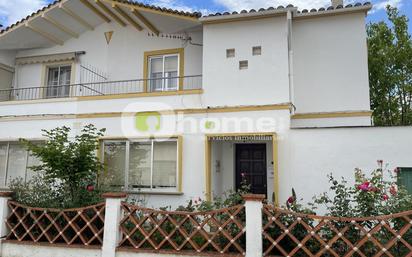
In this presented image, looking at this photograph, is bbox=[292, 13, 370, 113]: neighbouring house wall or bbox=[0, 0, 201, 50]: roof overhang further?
bbox=[0, 0, 201, 50]: roof overhang

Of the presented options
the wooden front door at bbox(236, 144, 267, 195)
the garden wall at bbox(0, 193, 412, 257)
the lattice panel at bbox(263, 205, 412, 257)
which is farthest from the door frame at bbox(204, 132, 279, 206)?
the lattice panel at bbox(263, 205, 412, 257)

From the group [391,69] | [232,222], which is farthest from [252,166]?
[391,69]

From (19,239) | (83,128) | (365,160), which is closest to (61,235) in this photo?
(19,239)

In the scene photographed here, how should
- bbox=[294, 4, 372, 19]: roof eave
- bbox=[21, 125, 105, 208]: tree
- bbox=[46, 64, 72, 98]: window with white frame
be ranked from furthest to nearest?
bbox=[46, 64, 72, 98]: window with white frame < bbox=[294, 4, 372, 19]: roof eave < bbox=[21, 125, 105, 208]: tree

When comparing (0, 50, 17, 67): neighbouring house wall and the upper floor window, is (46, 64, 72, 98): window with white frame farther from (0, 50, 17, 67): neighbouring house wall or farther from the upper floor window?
the upper floor window

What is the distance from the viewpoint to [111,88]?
1481 centimetres

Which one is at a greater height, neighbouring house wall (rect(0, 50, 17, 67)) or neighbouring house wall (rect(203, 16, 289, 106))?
neighbouring house wall (rect(0, 50, 17, 67))

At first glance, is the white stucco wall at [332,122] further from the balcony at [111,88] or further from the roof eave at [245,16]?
the balcony at [111,88]

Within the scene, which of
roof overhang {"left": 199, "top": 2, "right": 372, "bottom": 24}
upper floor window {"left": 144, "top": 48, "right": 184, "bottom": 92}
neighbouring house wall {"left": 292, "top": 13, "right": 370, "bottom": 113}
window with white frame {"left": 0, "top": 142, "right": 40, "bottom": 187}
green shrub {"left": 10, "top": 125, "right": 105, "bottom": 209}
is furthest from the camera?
upper floor window {"left": 144, "top": 48, "right": 184, "bottom": 92}

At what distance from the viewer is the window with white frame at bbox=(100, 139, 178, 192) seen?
39.1ft

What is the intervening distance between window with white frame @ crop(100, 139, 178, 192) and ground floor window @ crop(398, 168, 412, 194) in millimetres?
6984

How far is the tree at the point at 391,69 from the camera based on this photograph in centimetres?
2123

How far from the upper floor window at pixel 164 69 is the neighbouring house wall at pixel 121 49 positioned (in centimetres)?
23

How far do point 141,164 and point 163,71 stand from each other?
14.2 ft
